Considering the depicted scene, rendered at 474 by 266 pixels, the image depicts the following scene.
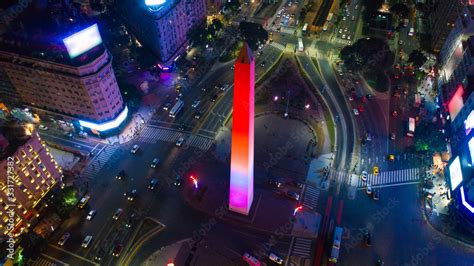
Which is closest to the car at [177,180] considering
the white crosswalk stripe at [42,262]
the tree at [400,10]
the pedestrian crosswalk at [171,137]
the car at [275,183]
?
the pedestrian crosswalk at [171,137]

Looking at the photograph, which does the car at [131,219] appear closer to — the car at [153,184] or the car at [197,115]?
the car at [153,184]

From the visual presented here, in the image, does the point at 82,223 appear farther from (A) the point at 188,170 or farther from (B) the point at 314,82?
(B) the point at 314,82

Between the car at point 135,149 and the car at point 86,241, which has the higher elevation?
the car at point 135,149

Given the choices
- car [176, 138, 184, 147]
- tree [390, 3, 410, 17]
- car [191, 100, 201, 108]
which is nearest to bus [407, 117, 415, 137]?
tree [390, 3, 410, 17]

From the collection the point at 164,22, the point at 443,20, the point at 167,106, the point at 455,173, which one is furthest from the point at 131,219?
the point at 443,20

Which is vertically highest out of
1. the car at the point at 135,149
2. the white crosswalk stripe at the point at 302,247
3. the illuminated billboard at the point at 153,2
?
the illuminated billboard at the point at 153,2

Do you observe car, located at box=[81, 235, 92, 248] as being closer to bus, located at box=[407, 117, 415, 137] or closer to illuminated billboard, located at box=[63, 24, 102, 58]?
illuminated billboard, located at box=[63, 24, 102, 58]

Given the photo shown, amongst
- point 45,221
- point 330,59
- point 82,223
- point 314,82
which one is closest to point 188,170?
point 82,223
